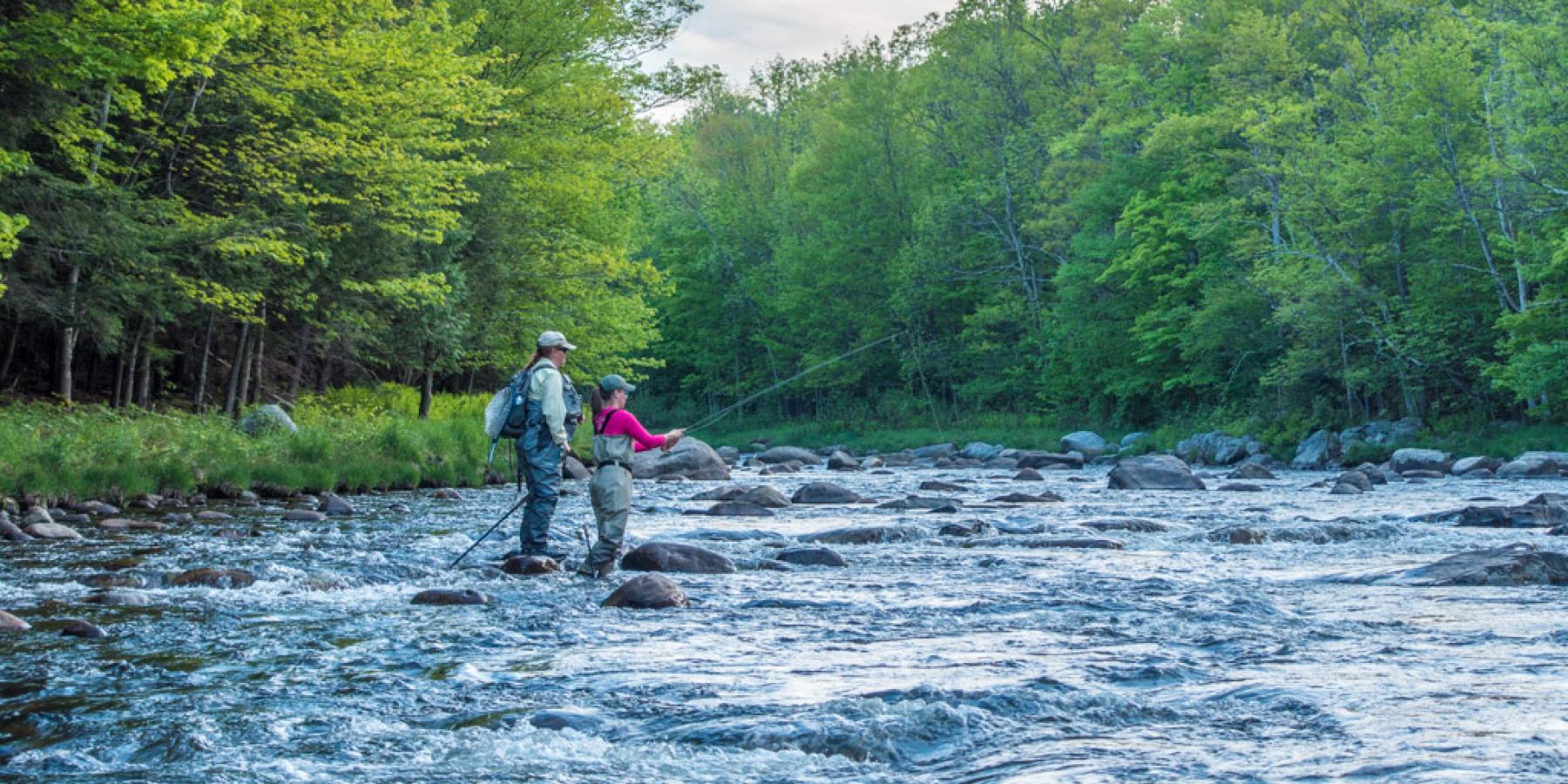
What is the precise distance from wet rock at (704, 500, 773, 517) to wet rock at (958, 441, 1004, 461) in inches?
757

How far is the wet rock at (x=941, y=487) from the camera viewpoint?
74.9 ft

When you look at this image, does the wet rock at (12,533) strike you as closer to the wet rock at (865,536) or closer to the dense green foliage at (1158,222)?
the wet rock at (865,536)

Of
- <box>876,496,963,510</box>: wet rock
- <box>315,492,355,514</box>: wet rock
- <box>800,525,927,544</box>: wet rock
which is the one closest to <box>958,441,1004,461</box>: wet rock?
<box>876,496,963,510</box>: wet rock

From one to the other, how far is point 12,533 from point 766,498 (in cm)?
917

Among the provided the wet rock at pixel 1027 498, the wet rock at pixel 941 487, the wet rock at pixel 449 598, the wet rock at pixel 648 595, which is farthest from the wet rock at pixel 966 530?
the wet rock at pixel 941 487

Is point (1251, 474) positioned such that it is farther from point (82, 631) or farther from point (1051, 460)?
point (82, 631)

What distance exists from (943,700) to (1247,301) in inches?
1206

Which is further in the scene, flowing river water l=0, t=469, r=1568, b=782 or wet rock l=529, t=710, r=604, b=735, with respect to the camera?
wet rock l=529, t=710, r=604, b=735

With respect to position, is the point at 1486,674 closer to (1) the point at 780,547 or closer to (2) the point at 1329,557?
(2) the point at 1329,557

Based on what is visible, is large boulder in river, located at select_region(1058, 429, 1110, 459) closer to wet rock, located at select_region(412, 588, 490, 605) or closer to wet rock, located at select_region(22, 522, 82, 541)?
wet rock, located at select_region(22, 522, 82, 541)

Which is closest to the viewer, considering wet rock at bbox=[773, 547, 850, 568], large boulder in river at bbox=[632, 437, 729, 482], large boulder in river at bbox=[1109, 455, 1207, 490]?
wet rock at bbox=[773, 547, 850, 568]

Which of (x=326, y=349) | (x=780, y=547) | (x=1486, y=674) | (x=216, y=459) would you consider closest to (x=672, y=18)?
(x=326, y=349)

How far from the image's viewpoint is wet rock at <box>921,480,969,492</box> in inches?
899

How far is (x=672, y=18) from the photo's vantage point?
33281 millimetres
